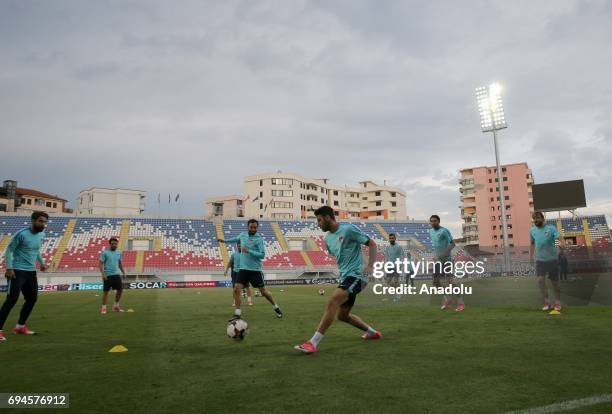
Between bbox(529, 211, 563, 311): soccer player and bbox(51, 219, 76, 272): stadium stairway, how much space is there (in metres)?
43.5

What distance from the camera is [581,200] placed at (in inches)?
1677

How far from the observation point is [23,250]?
8273 mm

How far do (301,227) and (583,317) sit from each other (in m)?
50.6

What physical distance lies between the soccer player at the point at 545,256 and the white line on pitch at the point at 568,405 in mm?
7405

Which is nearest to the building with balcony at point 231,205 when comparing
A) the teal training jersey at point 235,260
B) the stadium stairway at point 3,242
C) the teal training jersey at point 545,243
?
the stadium stairway at point 3,242

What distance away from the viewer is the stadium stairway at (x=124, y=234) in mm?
48047

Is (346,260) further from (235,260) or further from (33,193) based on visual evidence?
(33,193)

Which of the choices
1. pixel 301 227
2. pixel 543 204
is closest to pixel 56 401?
pixel 543 204

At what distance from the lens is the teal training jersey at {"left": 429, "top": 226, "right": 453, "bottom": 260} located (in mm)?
11484

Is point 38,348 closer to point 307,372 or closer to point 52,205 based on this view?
point 307,372

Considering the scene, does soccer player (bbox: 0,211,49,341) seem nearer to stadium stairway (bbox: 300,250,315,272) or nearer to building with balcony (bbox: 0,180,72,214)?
stadium stairway (bbox: 300,250,315,272)

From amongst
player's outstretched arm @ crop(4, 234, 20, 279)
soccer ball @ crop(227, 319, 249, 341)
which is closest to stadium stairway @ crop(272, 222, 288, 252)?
player's outstretched arm @ crop(4, 234, 20, 279)

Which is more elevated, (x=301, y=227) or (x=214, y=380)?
(x=301, y=227)

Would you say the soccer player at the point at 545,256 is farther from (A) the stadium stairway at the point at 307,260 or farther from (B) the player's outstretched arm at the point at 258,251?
(A) the stadium stairway at the point at 307,260
